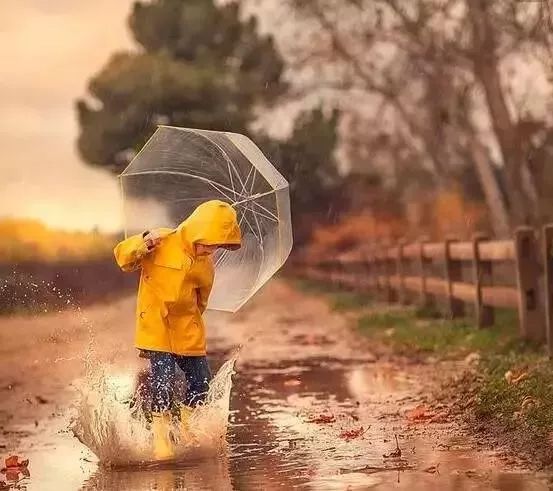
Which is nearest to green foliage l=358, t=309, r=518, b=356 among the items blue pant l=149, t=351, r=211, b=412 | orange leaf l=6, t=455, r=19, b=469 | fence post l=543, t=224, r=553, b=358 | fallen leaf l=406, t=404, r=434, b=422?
fence post l=543, t=224, r=553, b=358

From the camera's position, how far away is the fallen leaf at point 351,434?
7.08m

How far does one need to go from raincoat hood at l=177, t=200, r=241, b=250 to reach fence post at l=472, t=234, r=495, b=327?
6.92 metres

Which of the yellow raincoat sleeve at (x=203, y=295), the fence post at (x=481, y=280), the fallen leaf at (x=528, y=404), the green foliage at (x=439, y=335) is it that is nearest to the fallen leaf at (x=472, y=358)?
the green foliage at (x=439, y=335)

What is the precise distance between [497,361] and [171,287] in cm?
409

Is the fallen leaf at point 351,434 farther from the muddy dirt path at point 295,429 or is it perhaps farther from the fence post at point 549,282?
the fence post at point 549,282

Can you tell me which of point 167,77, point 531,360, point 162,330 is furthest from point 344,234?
point 162,330

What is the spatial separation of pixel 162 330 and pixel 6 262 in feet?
53.0

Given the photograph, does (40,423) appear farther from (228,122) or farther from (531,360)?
(228,122)

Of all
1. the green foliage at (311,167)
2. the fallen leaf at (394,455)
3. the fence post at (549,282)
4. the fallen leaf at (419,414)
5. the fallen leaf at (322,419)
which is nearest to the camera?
the fallen leaf at (394,455)

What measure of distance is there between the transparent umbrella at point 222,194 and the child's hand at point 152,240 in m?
0.62

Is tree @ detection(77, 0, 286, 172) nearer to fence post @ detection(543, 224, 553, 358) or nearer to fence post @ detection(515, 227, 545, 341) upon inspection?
fence post @ detection(515, 227, 545, 341)

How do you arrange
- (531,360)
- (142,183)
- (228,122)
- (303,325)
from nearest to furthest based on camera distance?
1. (142,183)
2. (531,360)
3. (303,325)
4. (228,122)

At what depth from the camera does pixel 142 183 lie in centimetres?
755

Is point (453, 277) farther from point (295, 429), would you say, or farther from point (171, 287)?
point (171, 287)
